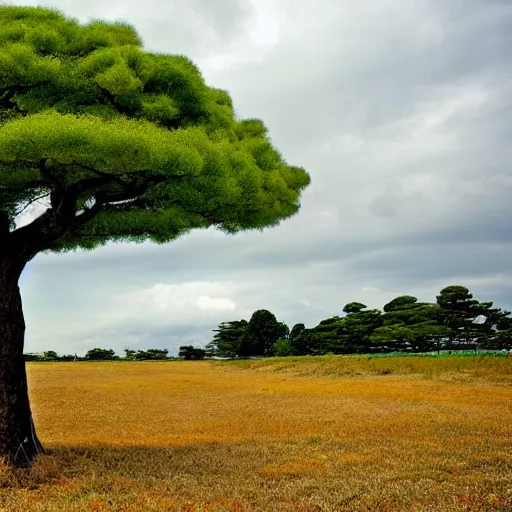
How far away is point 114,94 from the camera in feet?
36.9

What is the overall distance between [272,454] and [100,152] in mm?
7332

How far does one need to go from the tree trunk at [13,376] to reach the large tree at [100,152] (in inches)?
0.8

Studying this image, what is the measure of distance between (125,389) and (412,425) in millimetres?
21443

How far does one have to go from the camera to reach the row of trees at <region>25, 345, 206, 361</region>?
8150cm

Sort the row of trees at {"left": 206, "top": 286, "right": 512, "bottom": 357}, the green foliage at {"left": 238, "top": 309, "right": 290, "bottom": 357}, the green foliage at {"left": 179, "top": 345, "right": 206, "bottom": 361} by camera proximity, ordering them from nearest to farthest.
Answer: the row of trees at {"left": 206, "top": 286, "right": 512, "bottom": 357}
the green foliage at {"left": 238, "top": 309, "right": 290, "bottom": 357}
the green foliage at {"left": 179, "top": 345, "right": 206, "bottom": 361}

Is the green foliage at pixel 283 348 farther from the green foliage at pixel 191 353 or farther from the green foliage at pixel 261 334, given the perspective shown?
the green foliage at pixel 191 353

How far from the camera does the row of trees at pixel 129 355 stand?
81.5 m

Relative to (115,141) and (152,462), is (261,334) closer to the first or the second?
(152,462)

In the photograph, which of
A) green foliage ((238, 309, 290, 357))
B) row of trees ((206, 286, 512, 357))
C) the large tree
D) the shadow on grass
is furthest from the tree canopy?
green foliage ((238, 309, 290, 357))

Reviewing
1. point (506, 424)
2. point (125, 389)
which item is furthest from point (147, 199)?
point (125, 389)

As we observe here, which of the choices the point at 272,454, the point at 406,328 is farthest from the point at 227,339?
the point at 272,454

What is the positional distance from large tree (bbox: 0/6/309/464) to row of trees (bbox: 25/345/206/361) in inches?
2884

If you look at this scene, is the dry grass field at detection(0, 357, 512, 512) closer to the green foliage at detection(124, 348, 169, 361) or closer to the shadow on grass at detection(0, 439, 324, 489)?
the shadow on grass at detection(0, 439, 324, 489)

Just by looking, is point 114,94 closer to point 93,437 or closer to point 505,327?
point 93,437
